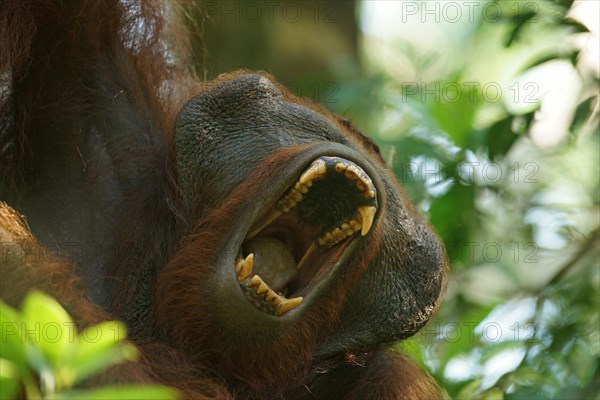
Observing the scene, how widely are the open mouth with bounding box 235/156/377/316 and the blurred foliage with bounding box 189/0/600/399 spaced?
94 centimetres

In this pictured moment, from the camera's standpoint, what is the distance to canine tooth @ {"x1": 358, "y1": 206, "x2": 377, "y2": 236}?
3160 mm

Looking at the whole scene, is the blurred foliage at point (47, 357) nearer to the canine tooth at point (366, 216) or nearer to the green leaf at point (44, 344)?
the green leaf at point (44, 344)

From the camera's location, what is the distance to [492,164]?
4660mm

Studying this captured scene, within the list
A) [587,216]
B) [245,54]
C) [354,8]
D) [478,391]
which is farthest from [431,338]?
[354,8]

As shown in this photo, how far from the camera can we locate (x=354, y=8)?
5.84m

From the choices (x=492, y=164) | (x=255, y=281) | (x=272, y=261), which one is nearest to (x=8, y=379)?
(x=255, y=281)

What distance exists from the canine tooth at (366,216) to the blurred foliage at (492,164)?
977 millimetres

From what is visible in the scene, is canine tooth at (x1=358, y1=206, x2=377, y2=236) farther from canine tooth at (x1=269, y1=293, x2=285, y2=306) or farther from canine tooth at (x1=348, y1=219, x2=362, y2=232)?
canine tooth at (x1=269, y1=293, x2=285, y2=306)

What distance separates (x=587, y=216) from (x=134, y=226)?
2.45 meters

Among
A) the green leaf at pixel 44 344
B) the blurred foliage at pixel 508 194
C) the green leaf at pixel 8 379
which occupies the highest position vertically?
the green leaf at pixel 44 344

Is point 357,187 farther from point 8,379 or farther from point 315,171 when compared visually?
point 8,379

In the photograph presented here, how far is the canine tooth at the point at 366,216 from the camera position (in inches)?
124

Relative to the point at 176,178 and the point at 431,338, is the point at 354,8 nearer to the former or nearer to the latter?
the point at 431,338

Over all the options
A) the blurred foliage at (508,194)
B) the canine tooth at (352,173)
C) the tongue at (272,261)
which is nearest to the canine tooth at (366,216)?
the canine tooth at (352,173)
